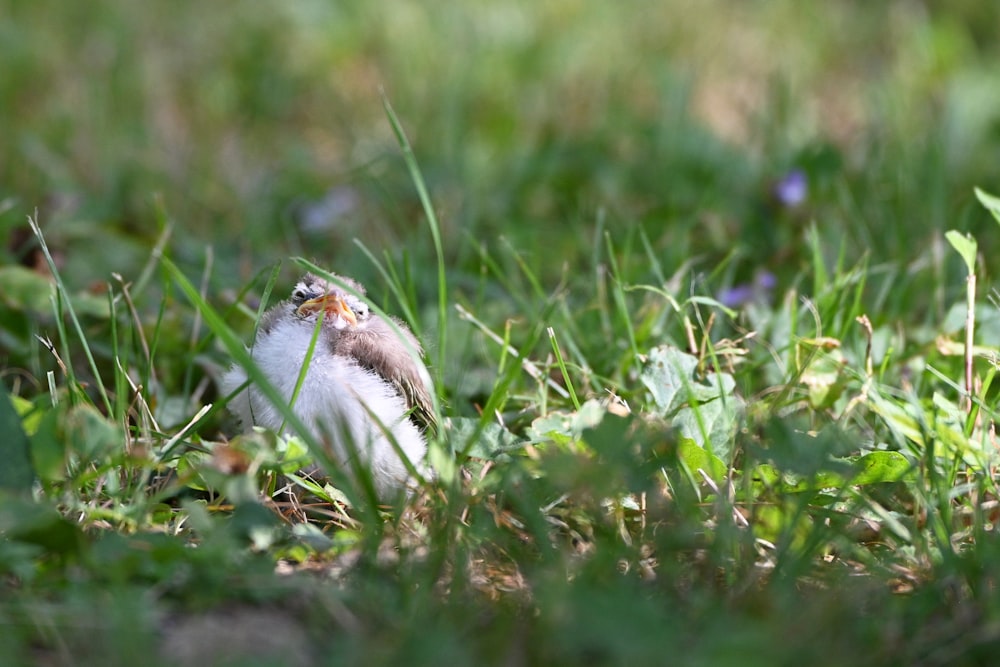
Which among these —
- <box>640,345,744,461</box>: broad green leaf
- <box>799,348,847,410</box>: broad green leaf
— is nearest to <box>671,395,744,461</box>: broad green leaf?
<box>640,345,744,461</box>: broad green leaf

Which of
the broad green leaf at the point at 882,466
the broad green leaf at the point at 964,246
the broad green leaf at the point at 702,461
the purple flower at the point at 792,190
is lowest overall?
the broad green leaf at the point at 882,466

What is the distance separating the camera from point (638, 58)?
6172 mm

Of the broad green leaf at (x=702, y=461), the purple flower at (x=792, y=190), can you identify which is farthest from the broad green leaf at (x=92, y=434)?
the purple flower at (x=792, y=190)

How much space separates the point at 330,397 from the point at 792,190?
2.35m

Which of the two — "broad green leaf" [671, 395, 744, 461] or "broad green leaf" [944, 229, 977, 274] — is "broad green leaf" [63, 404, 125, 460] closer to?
"broad green leaf" [671, 395, 744, 461]

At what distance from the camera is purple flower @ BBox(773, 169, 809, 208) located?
14.6 feet

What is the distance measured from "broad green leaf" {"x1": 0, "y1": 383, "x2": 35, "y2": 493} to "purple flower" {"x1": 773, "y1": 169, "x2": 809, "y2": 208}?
9.94 ft

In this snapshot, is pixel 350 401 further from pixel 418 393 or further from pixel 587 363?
pixel 587 363

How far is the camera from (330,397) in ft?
9.55

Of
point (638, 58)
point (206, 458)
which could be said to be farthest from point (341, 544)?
point (638, 58)

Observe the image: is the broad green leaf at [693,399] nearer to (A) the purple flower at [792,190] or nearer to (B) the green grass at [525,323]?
(B) the green grass at [525,323]

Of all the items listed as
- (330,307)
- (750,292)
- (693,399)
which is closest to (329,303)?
(330,307)

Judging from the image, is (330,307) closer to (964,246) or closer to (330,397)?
(330,397)

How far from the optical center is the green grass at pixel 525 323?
7.14 feet
